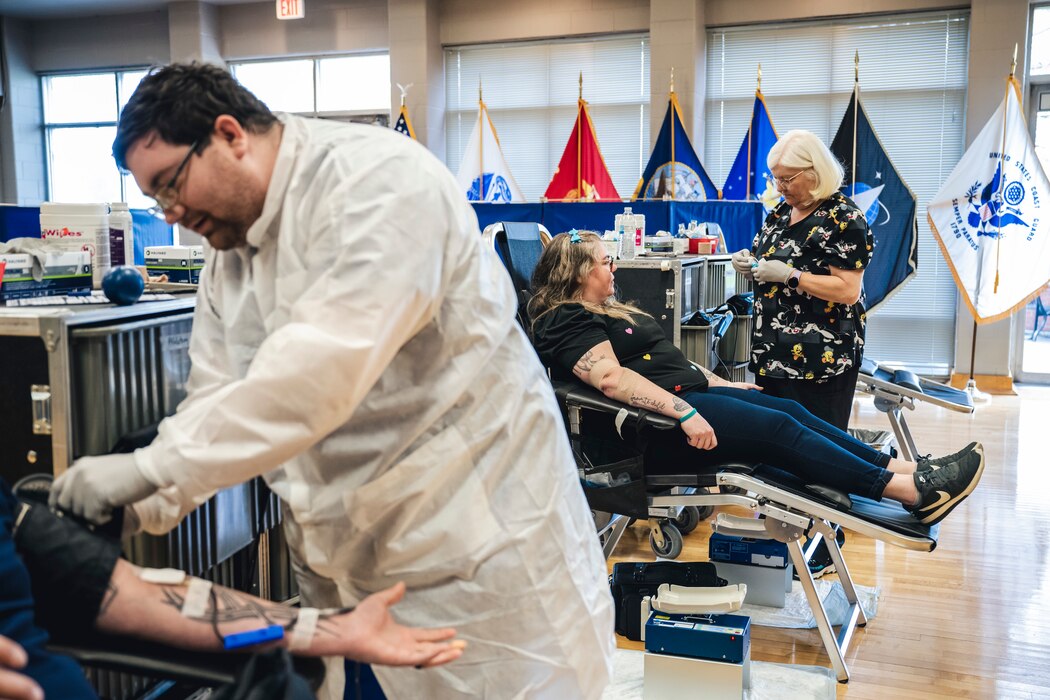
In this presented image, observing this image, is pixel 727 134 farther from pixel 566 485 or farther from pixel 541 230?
pixel 566 485

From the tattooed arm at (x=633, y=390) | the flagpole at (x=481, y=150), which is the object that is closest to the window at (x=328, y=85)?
the flagpole at (x=481, y=150)

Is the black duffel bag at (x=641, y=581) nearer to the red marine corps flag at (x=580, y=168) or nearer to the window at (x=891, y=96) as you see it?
the red marine corps flag at (x=580, y=168)

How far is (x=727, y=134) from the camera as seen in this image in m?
7.38

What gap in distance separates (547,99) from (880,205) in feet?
9.52

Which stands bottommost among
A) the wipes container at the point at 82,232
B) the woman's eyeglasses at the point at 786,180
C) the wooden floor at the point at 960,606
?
the wooden floor at the point at 960,606

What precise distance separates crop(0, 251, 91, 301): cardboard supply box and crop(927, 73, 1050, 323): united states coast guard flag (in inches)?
225

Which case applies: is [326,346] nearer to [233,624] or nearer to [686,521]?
[233,624]

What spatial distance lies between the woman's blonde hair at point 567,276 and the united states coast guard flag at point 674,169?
4.10 metres

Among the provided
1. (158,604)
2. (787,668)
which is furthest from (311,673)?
(787,668)

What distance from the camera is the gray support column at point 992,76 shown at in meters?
6.37

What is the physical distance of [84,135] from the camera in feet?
30.2

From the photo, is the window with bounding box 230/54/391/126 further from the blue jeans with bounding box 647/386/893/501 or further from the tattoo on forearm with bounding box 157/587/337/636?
the tattoo on forearm with bounding box 157/587/337/636

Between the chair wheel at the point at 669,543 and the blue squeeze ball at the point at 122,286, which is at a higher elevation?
the blue squeeze ball at the point at 122,286

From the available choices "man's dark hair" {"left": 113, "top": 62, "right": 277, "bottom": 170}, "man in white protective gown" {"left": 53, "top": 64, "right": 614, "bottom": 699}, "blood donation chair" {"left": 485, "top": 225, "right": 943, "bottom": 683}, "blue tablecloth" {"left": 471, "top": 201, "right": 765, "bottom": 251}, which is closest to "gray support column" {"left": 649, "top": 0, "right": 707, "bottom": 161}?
"blue tablecloth" {"left": 471, "top": 201, "right": 765, "bottom": 251}
